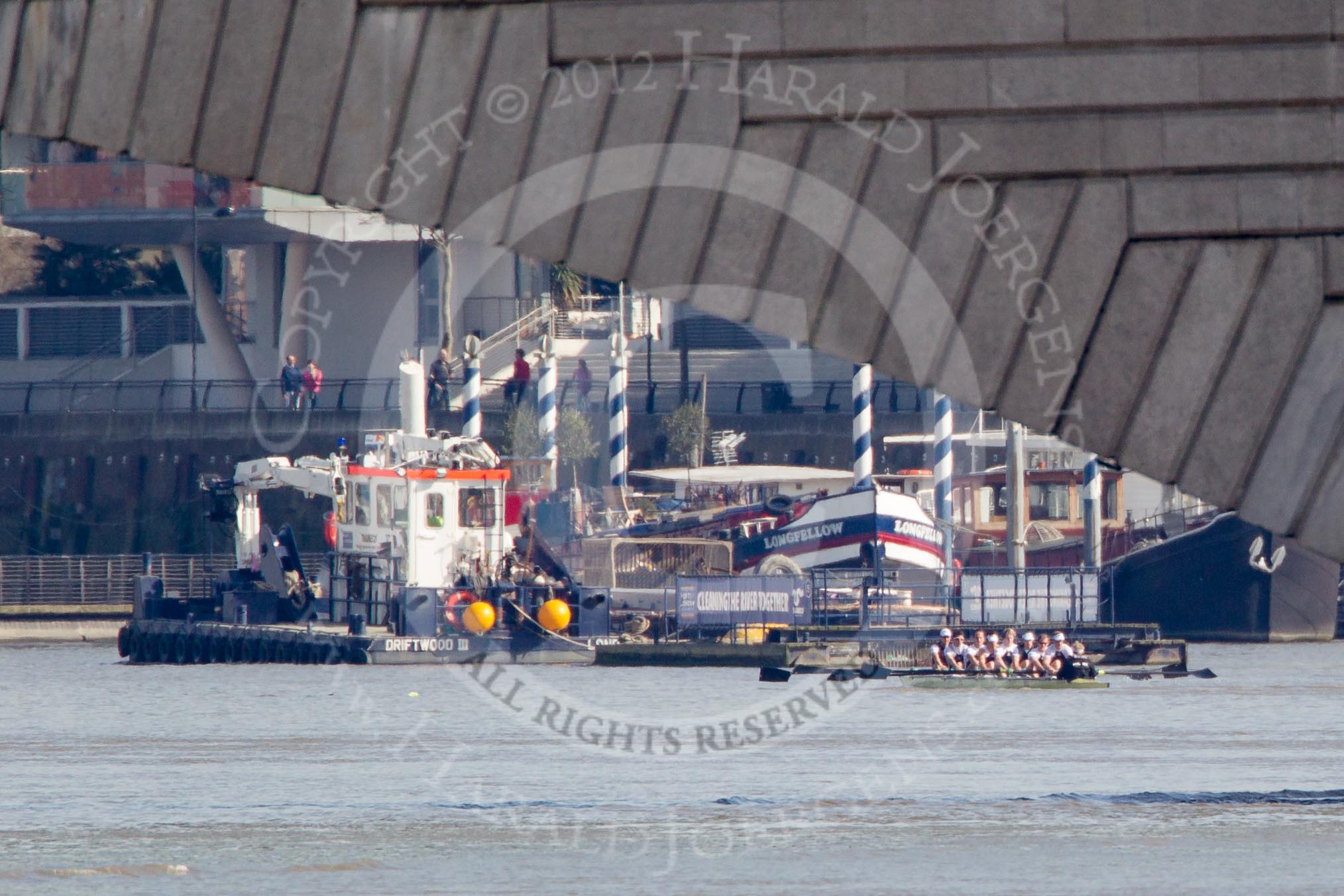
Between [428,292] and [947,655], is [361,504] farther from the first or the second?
[428,292]

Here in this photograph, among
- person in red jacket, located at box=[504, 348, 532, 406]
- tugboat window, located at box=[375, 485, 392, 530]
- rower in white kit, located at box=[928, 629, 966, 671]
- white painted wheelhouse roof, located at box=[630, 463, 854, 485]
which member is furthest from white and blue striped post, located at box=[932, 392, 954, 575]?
tugboat window, located at box=[375, 485, 392, 530]

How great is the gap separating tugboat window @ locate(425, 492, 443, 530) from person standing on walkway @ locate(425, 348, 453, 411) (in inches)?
599

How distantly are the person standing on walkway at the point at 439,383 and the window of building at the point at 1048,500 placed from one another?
1580 cm

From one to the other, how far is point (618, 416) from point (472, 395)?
4.32 meters

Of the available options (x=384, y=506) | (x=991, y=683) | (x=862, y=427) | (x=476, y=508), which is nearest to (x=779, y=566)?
(x=862, y=427)

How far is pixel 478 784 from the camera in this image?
78.2ft

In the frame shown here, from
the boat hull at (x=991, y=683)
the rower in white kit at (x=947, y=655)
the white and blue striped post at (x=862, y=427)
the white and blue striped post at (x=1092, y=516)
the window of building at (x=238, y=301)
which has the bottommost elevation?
the boat hull at (x=991, y=683)

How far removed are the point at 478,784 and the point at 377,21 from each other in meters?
15.1

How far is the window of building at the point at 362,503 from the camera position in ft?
140

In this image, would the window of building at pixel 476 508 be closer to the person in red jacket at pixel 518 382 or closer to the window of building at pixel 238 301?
the person in red jacket at pixel 518 382

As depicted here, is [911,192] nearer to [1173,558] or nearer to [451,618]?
[451,618]

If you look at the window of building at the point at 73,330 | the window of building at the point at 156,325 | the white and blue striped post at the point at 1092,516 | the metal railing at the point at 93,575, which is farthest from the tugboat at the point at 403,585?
the window of building at the point at 73,330

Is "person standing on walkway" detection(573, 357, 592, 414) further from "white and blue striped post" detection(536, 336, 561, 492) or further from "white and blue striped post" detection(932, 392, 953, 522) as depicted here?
"white and blue striped post" detection(932, 392, 953, 522)

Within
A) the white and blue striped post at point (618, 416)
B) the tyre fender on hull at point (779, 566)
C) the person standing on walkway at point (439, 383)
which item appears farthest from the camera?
the white and blue striped post at point (618, 416)
